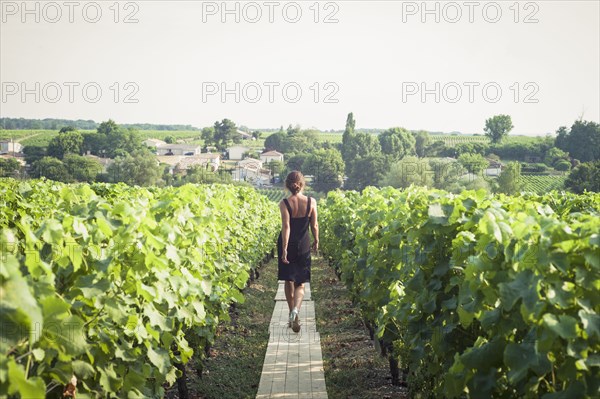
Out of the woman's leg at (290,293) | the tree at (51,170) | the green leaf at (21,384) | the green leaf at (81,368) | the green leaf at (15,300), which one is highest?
the green leaf at (15,300)

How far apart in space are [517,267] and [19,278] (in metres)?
2.23

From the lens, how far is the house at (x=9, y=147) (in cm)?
12744

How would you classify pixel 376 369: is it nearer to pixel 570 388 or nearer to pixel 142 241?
pixel 142 241

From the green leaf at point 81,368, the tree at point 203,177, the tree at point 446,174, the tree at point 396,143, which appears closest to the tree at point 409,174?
the tree at point 446,174

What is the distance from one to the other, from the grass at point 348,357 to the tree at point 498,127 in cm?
13949

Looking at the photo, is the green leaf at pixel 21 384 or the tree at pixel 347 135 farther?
the tree at pixel 347 135

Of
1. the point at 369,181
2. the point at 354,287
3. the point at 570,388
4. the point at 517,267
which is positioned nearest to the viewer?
the point at 570,388

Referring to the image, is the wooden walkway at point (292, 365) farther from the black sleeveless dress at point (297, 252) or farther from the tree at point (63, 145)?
the tree at point (63, 145)

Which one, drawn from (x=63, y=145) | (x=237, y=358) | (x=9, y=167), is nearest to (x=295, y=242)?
(x=237, y=358)

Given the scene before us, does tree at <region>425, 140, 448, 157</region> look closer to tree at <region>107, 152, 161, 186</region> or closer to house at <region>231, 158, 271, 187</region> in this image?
house at <region>231, 158, 271, 187</region>

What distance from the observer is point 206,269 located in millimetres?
7352

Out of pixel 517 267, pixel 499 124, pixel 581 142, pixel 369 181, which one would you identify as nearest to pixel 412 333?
pixel 517 267

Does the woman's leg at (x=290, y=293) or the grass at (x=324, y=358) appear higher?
the woman's leg at (x=290, y=293)

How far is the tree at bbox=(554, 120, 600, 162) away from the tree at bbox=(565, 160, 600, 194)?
32.8 meters
